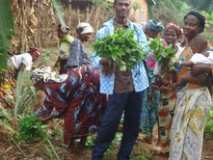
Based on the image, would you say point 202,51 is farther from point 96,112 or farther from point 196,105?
point 96,112

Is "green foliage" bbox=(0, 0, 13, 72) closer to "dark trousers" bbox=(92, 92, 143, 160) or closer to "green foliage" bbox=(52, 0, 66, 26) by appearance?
"green foliage" bbox=(52, 0, 66, 26)

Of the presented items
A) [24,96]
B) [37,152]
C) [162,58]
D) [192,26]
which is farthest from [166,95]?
[24,96]

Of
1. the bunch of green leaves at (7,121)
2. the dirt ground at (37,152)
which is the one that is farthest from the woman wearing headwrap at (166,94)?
the bunch of green leaves at (7,121)

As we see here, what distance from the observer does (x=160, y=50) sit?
18.0 ft

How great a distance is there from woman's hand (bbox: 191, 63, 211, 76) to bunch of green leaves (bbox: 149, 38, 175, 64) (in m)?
0.71

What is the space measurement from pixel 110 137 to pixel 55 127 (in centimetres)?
142

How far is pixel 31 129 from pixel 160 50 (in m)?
1.70

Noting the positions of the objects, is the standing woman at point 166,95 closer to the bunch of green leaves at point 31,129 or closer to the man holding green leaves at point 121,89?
the man holding green leaves at point 121,89

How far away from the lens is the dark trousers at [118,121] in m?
5.11

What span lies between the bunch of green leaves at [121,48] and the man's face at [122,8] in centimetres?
23

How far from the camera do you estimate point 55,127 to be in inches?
257

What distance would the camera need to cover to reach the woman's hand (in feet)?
15.6

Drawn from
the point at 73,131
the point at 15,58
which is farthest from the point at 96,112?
the point at 15,58

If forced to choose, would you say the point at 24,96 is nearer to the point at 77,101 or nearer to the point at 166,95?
the point at 77,101
